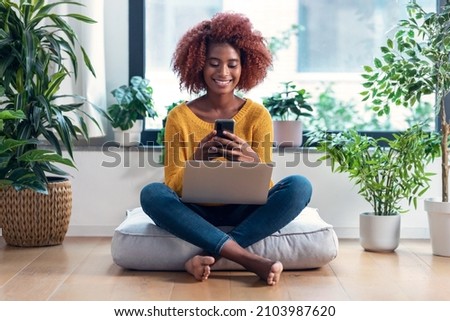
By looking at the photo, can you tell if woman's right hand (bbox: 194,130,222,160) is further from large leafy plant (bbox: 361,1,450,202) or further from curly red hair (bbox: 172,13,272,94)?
large leafy plant (bbox: 361,1,450,202)

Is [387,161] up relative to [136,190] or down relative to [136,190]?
up

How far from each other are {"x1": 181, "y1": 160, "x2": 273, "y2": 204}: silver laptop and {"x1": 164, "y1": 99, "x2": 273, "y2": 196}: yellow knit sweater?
198 mm

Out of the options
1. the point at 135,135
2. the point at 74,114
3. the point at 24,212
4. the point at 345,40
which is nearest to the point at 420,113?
the point at 345,40

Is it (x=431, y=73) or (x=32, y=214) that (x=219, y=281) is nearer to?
(x=32, y=214)

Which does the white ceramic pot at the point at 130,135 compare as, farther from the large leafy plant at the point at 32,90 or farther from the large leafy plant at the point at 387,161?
the large leafy plant at the point at 387,161

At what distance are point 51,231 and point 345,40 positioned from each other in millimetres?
1887

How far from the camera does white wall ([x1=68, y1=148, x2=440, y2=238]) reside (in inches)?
157

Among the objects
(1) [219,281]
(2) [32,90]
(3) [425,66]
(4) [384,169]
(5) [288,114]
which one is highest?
(3) [425,66]

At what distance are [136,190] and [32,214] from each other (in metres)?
0.60

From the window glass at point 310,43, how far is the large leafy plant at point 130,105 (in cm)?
27

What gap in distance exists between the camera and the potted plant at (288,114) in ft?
13.1

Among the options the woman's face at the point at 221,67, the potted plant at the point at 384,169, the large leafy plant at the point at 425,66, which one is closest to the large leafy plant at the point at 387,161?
the potted plant at the point at 384,169

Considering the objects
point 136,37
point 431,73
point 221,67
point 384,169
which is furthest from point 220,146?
point 136,37

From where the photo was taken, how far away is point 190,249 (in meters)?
3.04
